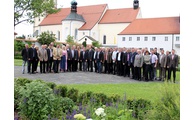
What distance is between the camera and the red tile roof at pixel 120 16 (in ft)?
236

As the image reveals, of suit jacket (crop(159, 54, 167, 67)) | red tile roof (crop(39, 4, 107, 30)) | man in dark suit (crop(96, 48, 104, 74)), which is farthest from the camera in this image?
red tile roof (crop(39, 4, 107, 30))

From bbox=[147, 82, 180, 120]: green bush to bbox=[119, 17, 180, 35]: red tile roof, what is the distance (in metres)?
56.5

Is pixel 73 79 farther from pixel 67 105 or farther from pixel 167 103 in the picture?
pixel 167 103

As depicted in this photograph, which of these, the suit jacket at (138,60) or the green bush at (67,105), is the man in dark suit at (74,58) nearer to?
the suit jacket at (138,60)

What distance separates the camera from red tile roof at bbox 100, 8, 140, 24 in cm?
7200

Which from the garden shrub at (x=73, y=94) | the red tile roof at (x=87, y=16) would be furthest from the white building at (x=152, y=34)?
the garden shrub at (x=73, y=94)

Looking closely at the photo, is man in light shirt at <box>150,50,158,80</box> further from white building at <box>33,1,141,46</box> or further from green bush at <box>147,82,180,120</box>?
white building at <box>33,1,141,46</box>

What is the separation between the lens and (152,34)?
61.7 metres

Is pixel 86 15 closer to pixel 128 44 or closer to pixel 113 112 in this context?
pixel 128 44

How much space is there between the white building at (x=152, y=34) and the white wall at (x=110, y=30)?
6.97 m

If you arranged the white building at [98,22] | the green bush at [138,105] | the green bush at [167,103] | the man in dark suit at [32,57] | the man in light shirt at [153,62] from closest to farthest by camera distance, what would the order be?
the green bush at [167,103], the green bush at [138,105], the man in light shirt at [153,62], the man in dark suit at [32,57], the white building at [98,22]

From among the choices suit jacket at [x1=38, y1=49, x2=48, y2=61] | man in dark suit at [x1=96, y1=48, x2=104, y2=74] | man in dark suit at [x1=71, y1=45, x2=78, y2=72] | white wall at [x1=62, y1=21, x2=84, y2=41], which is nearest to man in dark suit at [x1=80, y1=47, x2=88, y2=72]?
man in dark suit at [x1=71, y1=45, x2=78, y2=72]

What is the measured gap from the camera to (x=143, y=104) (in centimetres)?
608

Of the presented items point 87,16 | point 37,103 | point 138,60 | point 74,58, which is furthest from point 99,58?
point 87,16
